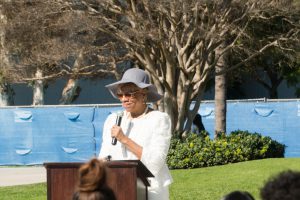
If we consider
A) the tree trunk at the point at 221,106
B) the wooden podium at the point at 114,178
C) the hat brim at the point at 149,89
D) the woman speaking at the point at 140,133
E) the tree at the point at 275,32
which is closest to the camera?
the wooden podium at the point at 114,178

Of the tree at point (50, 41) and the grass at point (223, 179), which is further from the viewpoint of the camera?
the tree at point (50, 41)

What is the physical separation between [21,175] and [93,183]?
15.3 metres

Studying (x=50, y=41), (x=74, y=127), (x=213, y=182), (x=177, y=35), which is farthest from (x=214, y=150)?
(x=74, y=127)

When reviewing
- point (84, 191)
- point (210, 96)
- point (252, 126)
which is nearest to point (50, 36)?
point (252, 126)

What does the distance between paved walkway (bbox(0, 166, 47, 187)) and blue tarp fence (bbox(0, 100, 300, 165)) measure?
981 millimetres

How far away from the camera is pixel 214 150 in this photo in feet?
58.0

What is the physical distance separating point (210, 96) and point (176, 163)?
996 inches

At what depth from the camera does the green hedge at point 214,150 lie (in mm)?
17297

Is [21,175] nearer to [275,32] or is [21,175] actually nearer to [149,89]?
[275,32]

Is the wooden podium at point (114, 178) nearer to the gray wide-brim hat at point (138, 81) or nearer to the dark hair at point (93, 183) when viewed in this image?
the gray wide-brim hat at point (138, 81)

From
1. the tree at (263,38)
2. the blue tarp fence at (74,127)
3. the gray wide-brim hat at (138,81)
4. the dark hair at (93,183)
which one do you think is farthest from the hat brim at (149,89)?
the blue tarp fence at (74,127)

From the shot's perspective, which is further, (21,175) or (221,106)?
(221,106)

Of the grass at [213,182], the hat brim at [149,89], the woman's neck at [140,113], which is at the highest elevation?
the hat brim at [149,89]

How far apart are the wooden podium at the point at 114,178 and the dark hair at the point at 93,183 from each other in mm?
951
